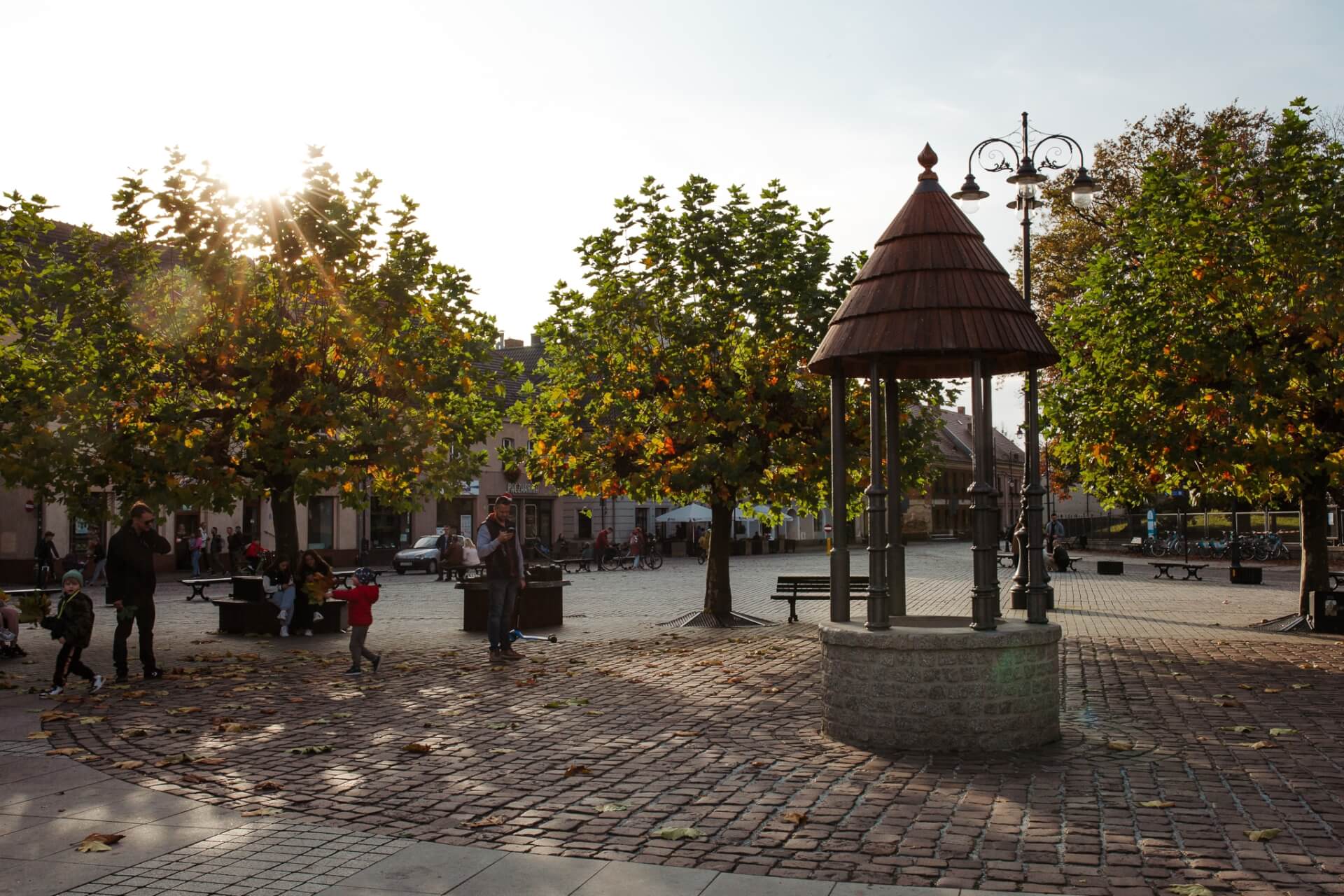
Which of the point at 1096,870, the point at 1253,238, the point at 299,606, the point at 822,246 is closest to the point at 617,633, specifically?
the point at 299,606

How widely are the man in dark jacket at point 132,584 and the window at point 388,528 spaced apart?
38.3m

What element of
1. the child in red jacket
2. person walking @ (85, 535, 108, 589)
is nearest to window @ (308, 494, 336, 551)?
person walking @ (85, 535, 108, 589)

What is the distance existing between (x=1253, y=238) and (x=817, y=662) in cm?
911

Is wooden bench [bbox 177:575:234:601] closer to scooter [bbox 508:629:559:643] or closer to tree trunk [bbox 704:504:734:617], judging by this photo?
scooter [bbox 508:629:559:643]

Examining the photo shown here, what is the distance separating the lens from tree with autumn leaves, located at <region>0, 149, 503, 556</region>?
53.7ft

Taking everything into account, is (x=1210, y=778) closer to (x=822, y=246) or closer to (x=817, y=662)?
(x=817, y=662)

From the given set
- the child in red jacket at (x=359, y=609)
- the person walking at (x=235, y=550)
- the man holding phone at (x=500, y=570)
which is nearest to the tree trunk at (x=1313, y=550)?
the man holding phone at (x=500, y=570)

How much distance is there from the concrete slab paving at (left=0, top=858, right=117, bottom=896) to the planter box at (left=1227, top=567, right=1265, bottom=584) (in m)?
28.9

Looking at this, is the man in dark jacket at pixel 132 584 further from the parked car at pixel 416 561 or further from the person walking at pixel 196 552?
the parked car at pixel 416 561

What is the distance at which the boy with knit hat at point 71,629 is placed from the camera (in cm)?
1197

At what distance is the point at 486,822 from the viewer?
672 centimetres

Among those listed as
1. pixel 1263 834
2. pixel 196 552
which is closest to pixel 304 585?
pixel 1263 834

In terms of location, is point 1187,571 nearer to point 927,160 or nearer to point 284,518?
point 284,518

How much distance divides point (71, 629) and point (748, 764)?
23.8 feet
